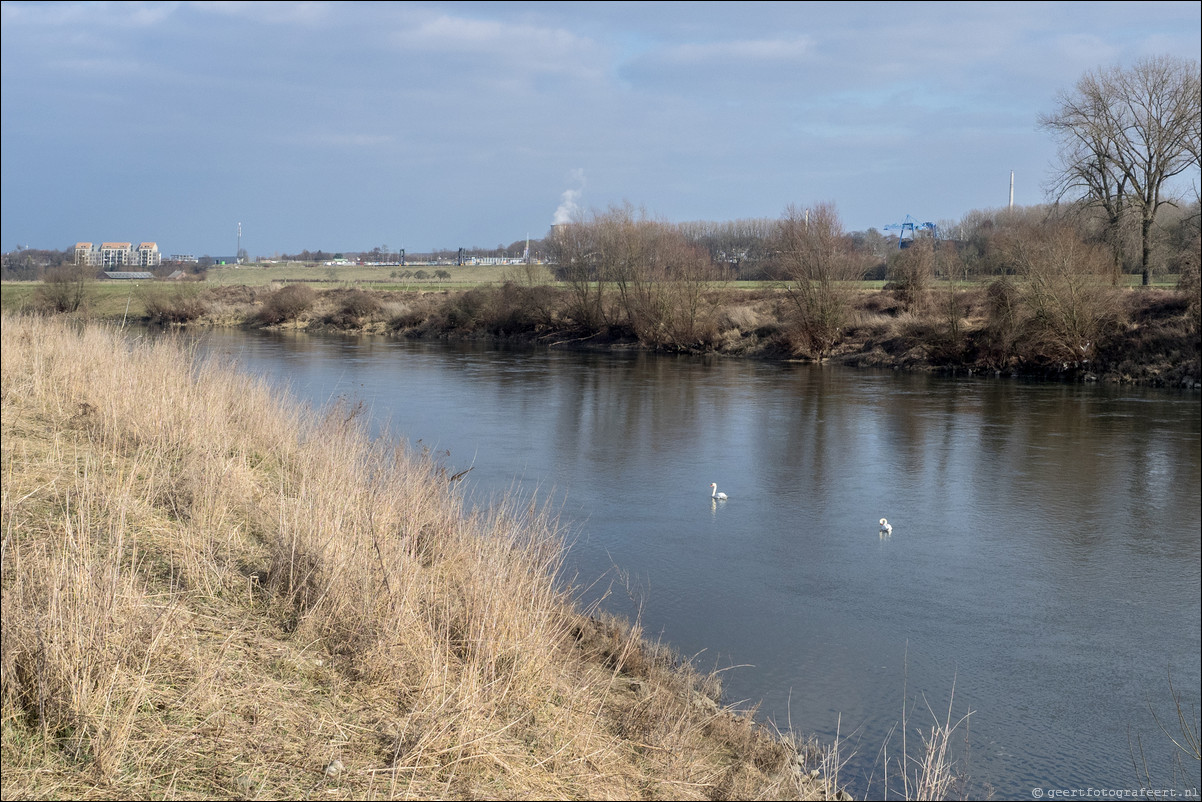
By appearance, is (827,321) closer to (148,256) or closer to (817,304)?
(817,304)

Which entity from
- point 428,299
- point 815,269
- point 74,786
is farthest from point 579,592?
point 428,299

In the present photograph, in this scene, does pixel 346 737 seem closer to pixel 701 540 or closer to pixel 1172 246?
pixel 701 540

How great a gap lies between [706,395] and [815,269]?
476 inches

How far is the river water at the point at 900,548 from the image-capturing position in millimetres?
7016

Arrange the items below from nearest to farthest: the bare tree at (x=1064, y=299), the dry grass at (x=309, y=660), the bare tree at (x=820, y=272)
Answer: the dry grass at (x=309, y=660) < the bare tree at (x=1064, y=299) < the bare tree at (x=820, y=272)

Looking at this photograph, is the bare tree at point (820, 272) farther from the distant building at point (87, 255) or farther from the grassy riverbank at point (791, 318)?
the distant building at point (87, 255)

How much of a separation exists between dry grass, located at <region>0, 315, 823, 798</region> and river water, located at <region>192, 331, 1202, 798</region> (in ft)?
4.63

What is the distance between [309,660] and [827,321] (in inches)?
1294

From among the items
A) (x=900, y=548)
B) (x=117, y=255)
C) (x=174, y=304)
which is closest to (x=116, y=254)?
(x=117, y=255)

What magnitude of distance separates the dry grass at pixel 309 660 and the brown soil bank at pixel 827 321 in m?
25.0

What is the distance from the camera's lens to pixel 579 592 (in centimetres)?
903

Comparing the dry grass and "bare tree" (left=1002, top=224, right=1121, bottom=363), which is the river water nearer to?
the dry grass

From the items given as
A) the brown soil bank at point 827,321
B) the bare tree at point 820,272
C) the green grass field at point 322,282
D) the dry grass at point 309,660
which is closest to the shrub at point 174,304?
the brown soil bank at point 827,321

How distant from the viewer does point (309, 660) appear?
514cm
